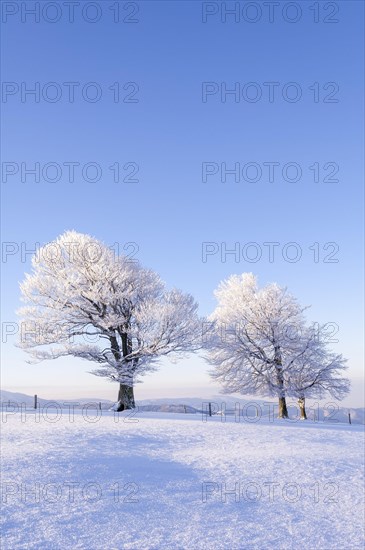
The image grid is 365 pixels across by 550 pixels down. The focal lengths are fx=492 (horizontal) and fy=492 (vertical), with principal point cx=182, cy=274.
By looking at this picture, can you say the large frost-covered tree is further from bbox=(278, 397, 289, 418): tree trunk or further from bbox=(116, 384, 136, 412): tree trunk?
bbox=(116, 384, 136, 412): tree trunk

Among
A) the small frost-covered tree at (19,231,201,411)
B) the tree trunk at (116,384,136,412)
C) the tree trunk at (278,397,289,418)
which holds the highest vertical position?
the small frost-covered tree at (19,231,201,411)

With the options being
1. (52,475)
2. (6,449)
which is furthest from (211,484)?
(6,449)

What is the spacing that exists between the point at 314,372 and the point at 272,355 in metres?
3.49

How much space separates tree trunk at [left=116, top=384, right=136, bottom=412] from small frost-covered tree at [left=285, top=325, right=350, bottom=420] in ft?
43.4

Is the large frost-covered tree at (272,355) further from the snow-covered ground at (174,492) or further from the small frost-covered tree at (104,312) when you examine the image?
the snow-covered ground at (174,492)

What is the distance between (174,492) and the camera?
33.7ft

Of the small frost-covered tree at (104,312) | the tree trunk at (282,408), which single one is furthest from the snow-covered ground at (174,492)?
the tree trunk at (282,408)

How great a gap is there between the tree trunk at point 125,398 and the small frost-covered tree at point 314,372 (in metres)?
13.2

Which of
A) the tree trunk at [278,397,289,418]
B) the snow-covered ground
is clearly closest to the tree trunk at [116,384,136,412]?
the snow-covered ground

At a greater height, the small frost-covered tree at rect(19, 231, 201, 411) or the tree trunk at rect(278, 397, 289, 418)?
the small frost-covered tree at rect(19, 231, 201, 411)

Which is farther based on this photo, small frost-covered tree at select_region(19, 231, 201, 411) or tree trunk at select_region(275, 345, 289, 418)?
tree trunk at select_region(275, 345, 289, 418)

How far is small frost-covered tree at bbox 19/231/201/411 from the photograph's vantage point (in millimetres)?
28203

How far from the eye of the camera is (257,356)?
37.7 m

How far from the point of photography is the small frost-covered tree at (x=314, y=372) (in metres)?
37.2
